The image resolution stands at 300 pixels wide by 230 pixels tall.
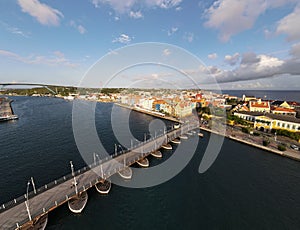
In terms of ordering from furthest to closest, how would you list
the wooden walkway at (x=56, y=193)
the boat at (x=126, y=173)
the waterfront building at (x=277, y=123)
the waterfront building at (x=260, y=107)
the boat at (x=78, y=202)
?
the waterfront building at (x=260, y=107), the waterfront building at (x=277, y=123), the boat at (x=126, y=173), the boat at (x=78, y=202), the wooden walkway at (x=56, y=193)

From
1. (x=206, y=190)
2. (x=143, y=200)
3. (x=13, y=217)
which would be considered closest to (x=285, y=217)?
(x=206, y=190)

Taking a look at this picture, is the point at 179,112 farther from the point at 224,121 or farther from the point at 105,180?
the point at 105,180

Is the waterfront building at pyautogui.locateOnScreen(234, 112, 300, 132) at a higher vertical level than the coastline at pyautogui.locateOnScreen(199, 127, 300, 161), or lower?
higher

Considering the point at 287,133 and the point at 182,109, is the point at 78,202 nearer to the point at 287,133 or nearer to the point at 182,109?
the point at 287,133

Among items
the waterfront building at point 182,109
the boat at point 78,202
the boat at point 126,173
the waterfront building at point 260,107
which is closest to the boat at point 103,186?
the boat at point 78,202

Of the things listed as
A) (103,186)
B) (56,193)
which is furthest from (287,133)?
(56,193)

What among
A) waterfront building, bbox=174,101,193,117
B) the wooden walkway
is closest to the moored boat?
the wooden walkway

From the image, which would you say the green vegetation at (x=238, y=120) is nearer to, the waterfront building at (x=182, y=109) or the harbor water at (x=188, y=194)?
the harbor water at (x=188, y=194)

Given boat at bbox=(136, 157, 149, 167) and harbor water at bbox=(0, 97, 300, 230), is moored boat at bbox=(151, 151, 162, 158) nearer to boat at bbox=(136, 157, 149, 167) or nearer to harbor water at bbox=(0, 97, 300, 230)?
harbor water at bbox=(0, 97, 300, 230)
